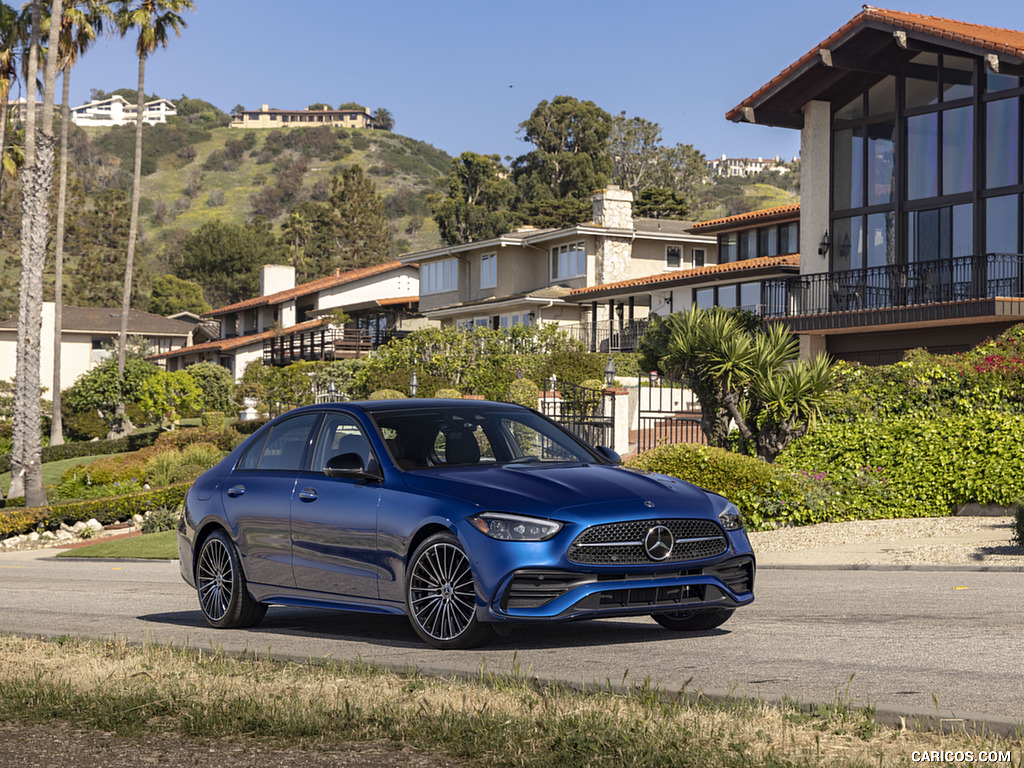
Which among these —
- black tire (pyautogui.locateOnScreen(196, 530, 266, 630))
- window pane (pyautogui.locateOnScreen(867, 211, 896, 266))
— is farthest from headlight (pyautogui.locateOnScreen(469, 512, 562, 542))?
window pane (pyautogui.locateOnScreen(867, 211, 896, 266))

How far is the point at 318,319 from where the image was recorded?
242 feet

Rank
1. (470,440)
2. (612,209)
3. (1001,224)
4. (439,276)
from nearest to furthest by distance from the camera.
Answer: (470,440)
(1001,224)
(612,209)
(439,276)

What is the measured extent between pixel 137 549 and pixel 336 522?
49.5 feet

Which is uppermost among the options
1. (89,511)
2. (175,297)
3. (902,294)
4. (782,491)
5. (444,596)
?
(175,297)

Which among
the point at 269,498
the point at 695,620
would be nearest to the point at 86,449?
the point at 269,498

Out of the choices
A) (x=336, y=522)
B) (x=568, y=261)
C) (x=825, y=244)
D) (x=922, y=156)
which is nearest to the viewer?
(x=336, y=522)

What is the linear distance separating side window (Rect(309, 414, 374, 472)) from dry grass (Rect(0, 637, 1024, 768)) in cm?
202

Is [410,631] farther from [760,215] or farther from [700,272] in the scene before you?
[760,215]

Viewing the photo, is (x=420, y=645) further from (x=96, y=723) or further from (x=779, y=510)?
(x=779, y=510)

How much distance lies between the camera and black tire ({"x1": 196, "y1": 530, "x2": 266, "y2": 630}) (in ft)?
32.1

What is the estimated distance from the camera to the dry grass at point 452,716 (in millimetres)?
4984

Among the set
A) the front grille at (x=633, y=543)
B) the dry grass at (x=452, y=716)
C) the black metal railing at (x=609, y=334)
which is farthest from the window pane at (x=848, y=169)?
the dry grass at (x=452, y=716)

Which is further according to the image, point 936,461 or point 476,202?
point 476,202

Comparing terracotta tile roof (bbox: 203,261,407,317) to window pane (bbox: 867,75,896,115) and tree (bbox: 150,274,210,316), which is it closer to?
tree (bbox: 150,274,210,316)
